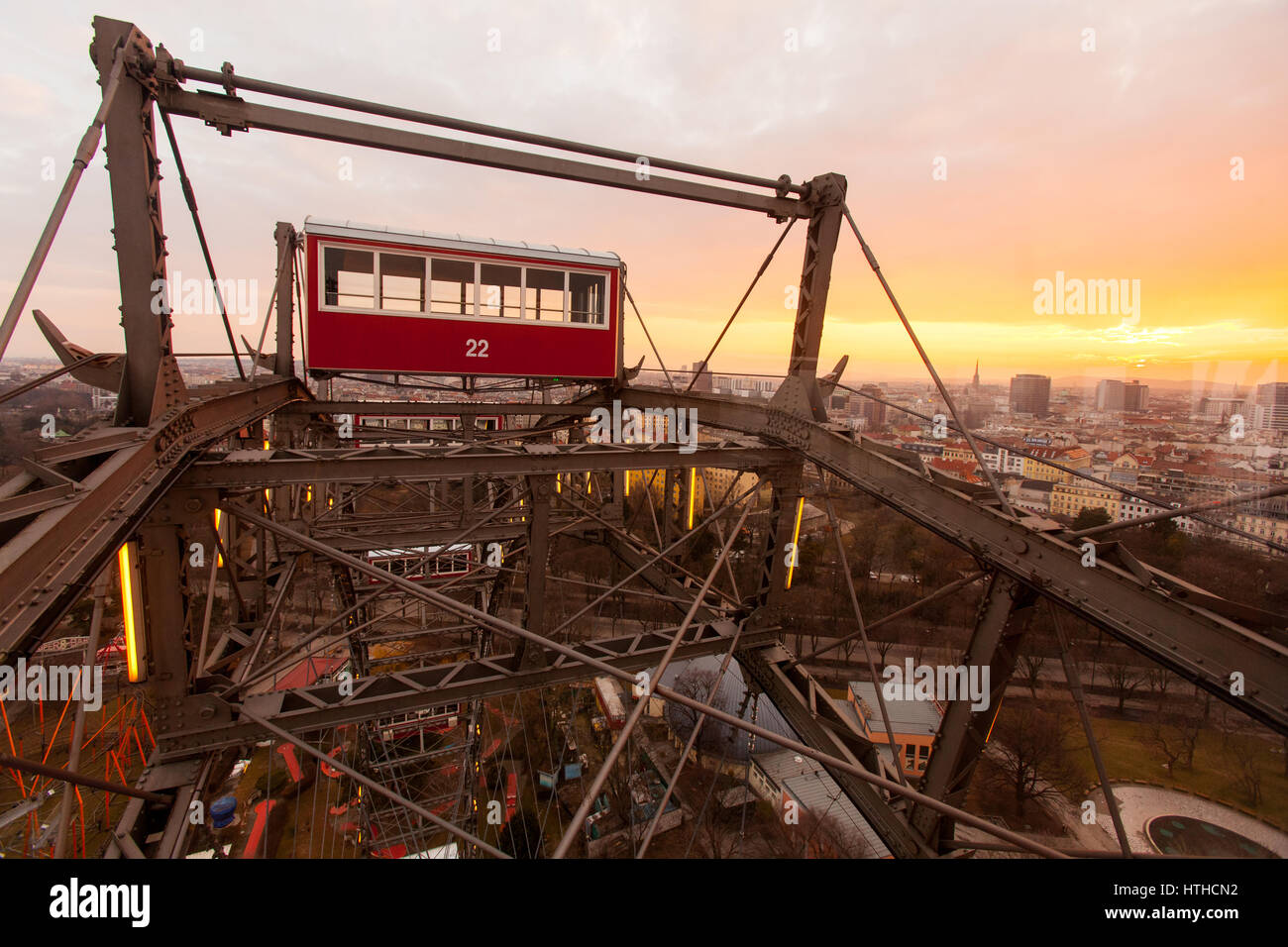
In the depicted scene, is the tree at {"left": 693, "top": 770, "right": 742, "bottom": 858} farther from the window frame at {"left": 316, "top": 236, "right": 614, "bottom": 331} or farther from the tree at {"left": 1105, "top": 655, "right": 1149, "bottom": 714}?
the tree at {"left": 1105, "top": 655, "right": 1149, "bottom": 714}

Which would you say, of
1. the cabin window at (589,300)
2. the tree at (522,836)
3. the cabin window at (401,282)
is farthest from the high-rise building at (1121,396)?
the tree at (522,836)

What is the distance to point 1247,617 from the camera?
11.2 feet

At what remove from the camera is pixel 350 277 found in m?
9.34

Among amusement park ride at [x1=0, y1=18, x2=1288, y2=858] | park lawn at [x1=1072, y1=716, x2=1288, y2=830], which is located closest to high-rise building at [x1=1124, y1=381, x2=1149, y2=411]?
park lawn at [x1=1072, y1=716, x2=1288, y2=830]

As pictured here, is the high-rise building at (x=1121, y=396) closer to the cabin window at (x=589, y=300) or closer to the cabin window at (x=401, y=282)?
the cabin window at (x=589, y=300)

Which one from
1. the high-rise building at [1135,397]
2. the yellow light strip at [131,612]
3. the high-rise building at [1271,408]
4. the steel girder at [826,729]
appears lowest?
the steel girder at [826,729]

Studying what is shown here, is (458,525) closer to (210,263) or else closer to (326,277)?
(326,277)

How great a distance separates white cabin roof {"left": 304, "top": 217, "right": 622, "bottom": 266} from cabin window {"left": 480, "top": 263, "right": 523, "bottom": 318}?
0.35 metres

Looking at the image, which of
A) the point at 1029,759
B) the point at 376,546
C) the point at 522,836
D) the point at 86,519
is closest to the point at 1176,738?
the point at 1029,759

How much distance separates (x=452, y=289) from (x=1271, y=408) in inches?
697

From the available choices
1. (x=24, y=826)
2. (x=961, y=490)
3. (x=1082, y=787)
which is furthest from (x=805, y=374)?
(x=1082, y=787)

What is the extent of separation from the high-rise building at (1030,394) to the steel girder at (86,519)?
887 inches

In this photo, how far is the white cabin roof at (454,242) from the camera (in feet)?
28.7
